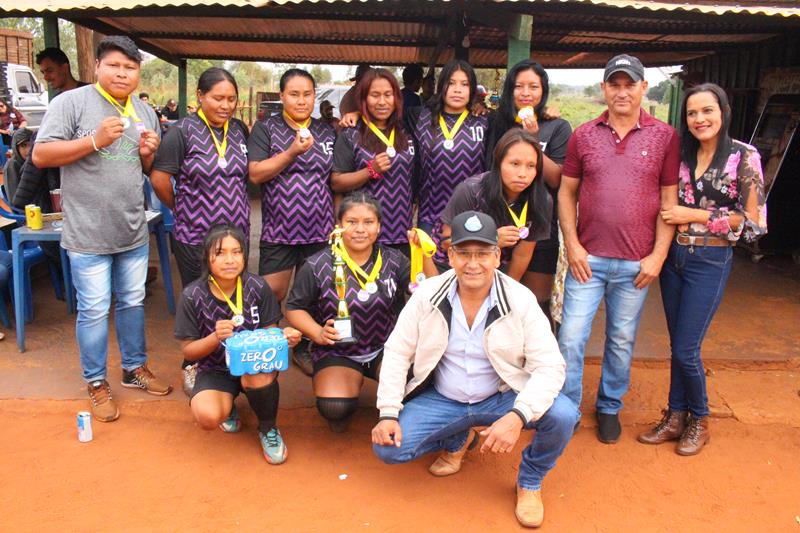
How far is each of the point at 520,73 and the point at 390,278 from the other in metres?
1.46

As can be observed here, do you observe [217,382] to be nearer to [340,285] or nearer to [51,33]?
[340,285]

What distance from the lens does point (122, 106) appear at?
3.79 metres

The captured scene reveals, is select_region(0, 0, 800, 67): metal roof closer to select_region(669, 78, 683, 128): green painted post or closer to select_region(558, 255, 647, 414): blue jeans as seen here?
select_region(669, 78, 683, 128): green painted post

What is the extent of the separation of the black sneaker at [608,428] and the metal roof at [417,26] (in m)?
2.65

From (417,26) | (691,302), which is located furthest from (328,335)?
(417,26)

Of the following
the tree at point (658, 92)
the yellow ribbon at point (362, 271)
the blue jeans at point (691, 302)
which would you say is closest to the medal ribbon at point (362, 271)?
the yellow ribbon at point (362, 271)

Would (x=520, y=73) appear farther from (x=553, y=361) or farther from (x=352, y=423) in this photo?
(x=352, y=423)

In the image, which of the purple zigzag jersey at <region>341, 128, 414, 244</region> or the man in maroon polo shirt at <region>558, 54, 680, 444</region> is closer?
the man in maroon polo shirt at <region>558, 54, 680, 444</region>

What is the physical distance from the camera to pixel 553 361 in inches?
119

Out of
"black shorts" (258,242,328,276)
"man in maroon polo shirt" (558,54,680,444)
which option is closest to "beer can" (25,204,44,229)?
"black shorts" (258,242,328,276)

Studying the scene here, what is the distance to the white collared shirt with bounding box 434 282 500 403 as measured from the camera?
3119mm

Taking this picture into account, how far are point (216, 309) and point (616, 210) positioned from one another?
2.21 m

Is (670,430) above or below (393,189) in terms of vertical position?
below

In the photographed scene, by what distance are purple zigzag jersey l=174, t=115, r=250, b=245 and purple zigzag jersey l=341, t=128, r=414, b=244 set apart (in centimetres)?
73
